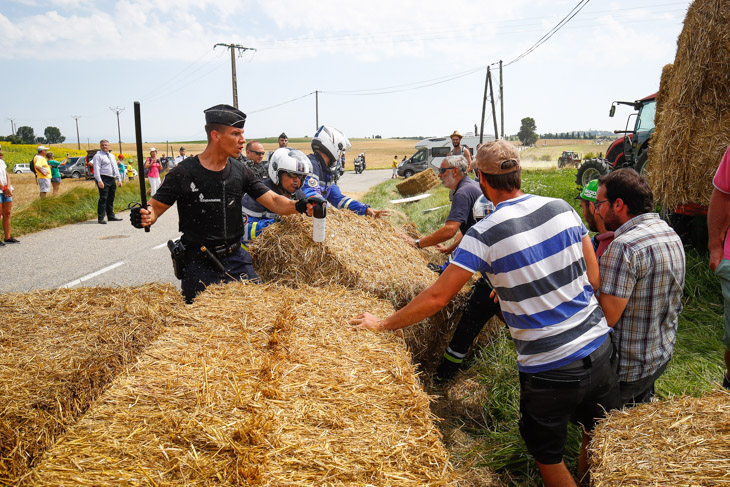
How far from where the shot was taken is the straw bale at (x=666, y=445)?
162 centimetres

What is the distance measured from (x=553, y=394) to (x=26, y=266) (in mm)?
9252

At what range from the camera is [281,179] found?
15.1 ft

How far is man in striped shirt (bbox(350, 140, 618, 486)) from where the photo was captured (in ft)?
7.05

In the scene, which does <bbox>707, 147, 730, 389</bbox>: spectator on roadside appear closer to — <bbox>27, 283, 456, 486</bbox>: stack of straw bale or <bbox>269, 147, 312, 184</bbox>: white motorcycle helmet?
<bbox>27, 283, 456, 486</bbox>: stack of straw bale

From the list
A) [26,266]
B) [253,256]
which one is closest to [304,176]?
[253,256]

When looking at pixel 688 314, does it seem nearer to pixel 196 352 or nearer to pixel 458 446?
pixel 458 446

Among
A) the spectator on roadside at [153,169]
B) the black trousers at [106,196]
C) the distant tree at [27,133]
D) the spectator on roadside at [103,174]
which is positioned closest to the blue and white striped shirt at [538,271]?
the spectator on roadside at [103,174]

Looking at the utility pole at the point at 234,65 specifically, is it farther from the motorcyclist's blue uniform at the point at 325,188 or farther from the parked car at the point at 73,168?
the motorcyclist's blue uniform at the point at 325,188

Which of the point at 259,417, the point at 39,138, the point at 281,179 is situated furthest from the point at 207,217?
the point at 39,138

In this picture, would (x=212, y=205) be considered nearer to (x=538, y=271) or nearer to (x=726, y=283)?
(x=538, y=271)

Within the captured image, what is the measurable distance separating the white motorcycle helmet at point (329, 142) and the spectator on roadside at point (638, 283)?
3303 mm

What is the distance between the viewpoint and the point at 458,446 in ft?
10.7

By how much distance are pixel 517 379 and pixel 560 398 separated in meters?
1.60

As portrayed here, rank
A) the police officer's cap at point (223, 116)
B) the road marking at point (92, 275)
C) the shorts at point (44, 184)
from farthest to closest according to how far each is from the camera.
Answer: the shorts at point (44, 184)
the road marking at point (92, 275)
the police officer's cap at point (223, 116)
